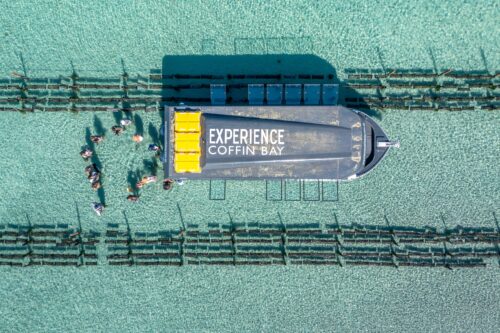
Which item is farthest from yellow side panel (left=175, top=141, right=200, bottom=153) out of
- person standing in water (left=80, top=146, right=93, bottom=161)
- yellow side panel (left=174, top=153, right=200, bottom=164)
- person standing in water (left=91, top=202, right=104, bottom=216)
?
person standing in water (left=91, top=202, right=104, bottom=216)

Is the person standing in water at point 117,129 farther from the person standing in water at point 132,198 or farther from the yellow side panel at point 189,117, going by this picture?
the yellow side panel at point 189,117

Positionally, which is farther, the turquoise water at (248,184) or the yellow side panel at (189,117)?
the turquoise water at (248,184)

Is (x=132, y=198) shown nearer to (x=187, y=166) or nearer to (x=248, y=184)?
(x=187, y=166)

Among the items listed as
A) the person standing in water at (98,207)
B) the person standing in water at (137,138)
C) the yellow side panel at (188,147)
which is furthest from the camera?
the person standing in water at (98,207)

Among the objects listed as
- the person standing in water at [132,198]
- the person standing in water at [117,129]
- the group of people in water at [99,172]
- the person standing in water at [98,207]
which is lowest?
the person standing in water at [98,207]

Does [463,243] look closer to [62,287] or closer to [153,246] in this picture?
[153,246]

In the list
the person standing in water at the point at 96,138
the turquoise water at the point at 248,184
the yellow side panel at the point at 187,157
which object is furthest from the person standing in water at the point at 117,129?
the yellow side panel at the point at 187,157
